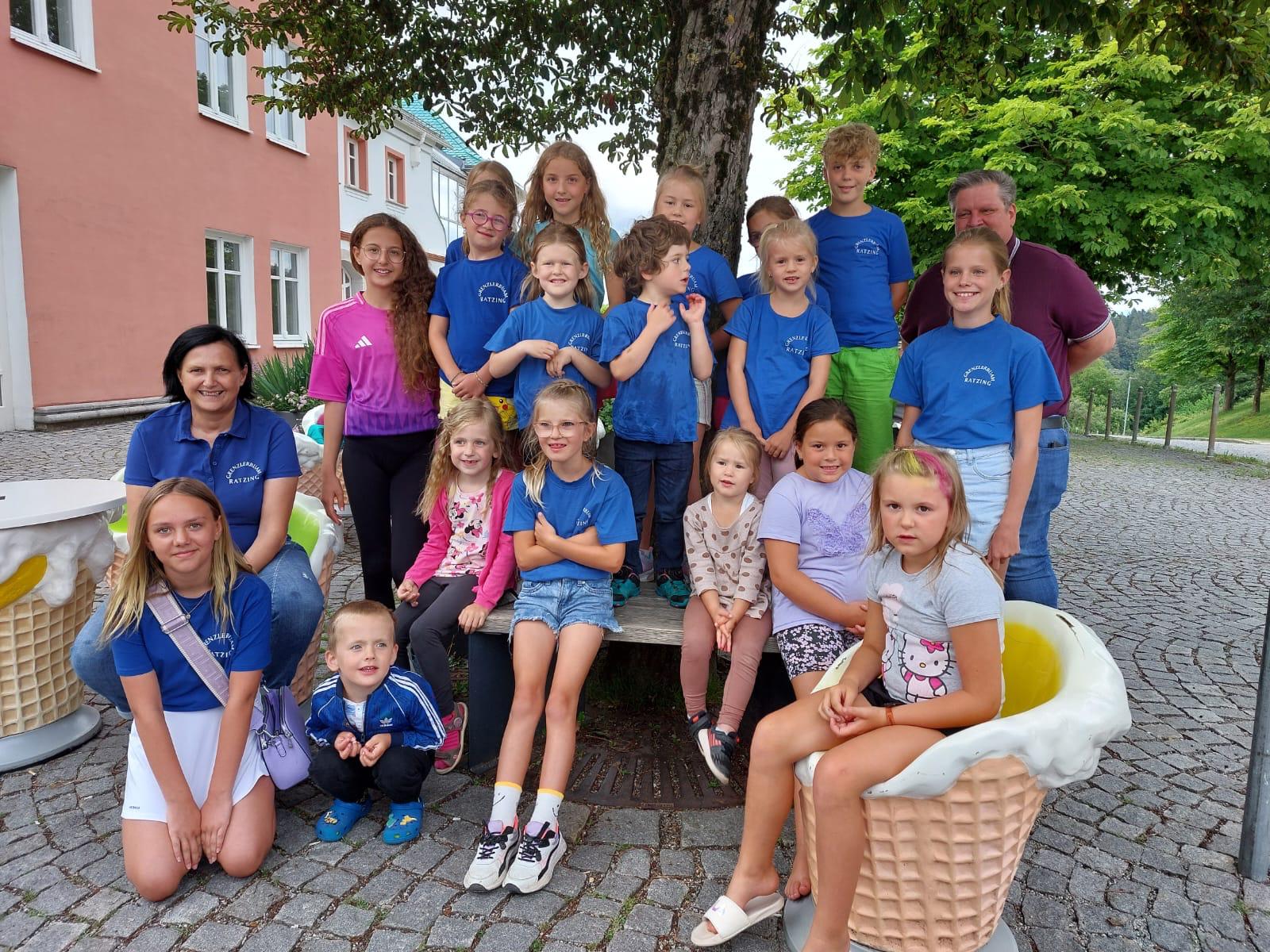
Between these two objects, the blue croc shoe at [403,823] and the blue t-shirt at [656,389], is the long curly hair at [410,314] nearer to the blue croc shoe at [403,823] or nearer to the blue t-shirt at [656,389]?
the blue t-shirt at [656,389]

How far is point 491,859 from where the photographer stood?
99.5 inches

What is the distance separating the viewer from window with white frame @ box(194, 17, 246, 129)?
44.4 feet

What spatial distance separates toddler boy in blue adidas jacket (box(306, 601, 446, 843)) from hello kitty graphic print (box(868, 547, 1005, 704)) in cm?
147

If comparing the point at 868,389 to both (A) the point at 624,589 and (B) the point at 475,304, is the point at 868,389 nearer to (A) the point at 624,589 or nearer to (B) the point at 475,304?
(A) the point at 624,589

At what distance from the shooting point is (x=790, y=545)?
2.92m

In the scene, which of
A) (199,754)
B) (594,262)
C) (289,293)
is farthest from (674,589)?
(289,293)

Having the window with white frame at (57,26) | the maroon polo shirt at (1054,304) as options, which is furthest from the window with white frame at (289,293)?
the maroon polo shirt at (1054,304)

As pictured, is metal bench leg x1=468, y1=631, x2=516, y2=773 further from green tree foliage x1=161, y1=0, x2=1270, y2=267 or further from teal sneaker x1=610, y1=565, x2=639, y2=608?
green tree foliage x1=161, y1=0, x2=1270, y2=267

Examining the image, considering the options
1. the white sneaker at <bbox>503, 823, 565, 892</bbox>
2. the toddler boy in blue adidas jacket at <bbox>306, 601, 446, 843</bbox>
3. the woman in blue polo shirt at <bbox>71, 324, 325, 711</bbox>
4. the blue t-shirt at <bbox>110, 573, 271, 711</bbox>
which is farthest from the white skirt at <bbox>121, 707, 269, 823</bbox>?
the white sneaker at <bbox>503, 823, 565, 892</bbox>

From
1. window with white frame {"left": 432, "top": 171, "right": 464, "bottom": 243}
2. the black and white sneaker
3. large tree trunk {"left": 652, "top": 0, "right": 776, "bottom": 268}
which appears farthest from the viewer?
window with white frame {"left": 432, "top": 171, "right": 464, "bottom": 243}

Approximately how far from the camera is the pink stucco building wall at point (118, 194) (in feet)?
35.0

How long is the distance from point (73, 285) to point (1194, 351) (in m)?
34.6

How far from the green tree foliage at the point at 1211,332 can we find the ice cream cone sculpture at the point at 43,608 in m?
30.2

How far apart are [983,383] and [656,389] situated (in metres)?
1.20
